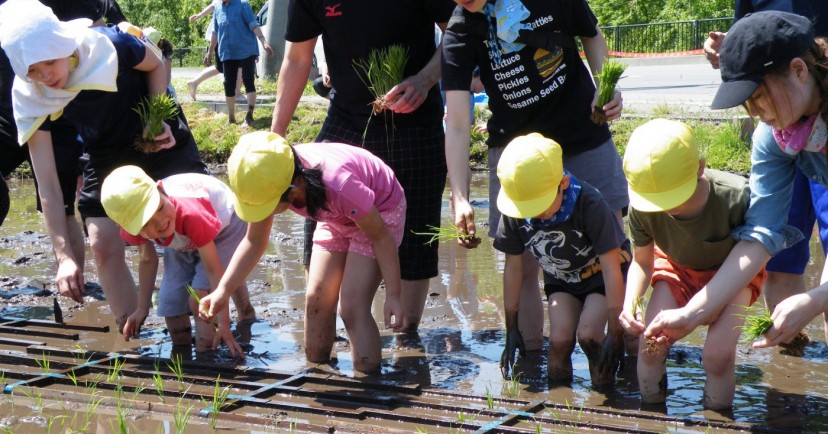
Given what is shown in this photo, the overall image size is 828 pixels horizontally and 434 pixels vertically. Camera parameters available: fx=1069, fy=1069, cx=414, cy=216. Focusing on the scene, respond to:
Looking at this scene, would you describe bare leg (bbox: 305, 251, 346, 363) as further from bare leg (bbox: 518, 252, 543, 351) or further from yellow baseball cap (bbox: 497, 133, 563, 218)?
yellow baseball cap (bbox: 497, 133, 563, 218)

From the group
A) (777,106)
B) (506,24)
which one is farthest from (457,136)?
(777,106)

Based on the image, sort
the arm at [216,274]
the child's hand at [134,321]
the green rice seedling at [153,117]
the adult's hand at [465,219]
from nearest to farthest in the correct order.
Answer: the adult's hand at [465,219] < the arm at [216,274] < the child's hand at [134,321] < the green rice seedling at [153,117]

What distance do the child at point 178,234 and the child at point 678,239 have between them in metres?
2.02

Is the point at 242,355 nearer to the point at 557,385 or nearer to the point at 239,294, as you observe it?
the point at 239,294

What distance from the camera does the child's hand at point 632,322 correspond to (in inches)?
164

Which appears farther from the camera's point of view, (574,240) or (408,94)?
(408,94)

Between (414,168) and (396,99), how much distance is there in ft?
1.47

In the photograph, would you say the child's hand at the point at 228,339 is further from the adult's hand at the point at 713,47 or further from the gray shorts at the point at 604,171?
the adult's hand at the point at 713,47

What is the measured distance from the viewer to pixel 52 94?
17.1ft

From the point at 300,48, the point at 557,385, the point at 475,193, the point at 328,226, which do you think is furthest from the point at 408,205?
the point at 475,193

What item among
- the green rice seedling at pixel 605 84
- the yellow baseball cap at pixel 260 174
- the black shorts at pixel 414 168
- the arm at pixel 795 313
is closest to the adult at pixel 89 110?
the black shorts at pixel 414 168

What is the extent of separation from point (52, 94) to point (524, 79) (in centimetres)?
230

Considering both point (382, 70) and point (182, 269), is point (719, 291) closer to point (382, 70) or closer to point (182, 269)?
point (382, 70)

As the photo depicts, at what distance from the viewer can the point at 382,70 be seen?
17.4 ft
